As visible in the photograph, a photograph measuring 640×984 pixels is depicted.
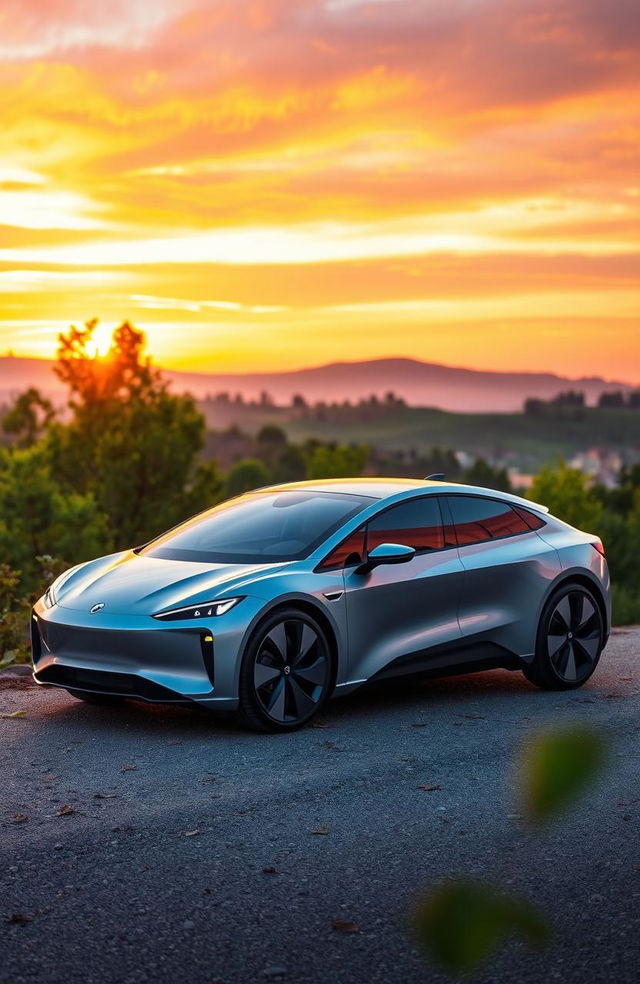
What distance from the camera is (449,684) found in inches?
366

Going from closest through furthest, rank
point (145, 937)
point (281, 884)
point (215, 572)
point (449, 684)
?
point (145, 937) → point (281, 884) → point (215, 572) → point (449, 684)

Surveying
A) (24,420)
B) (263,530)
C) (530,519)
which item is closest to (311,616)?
(263,530)

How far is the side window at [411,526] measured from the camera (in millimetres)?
8266

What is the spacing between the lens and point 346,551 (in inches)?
316

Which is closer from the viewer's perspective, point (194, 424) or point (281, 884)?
point (281, 884)

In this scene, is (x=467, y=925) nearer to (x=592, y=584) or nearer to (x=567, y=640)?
(x=567, y=640)

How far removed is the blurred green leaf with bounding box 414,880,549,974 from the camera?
209 centimetres

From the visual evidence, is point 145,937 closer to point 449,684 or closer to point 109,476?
point 449,684

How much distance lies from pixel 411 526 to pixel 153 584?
6.10 ft

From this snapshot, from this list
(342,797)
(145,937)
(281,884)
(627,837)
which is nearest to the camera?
(145,937)

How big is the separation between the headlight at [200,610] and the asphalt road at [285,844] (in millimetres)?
733

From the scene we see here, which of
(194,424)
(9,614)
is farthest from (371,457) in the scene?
(9,614)

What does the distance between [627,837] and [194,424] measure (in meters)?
68.7

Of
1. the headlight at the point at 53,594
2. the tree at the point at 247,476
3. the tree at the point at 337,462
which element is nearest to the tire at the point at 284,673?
the headlight at the point at 53,594
